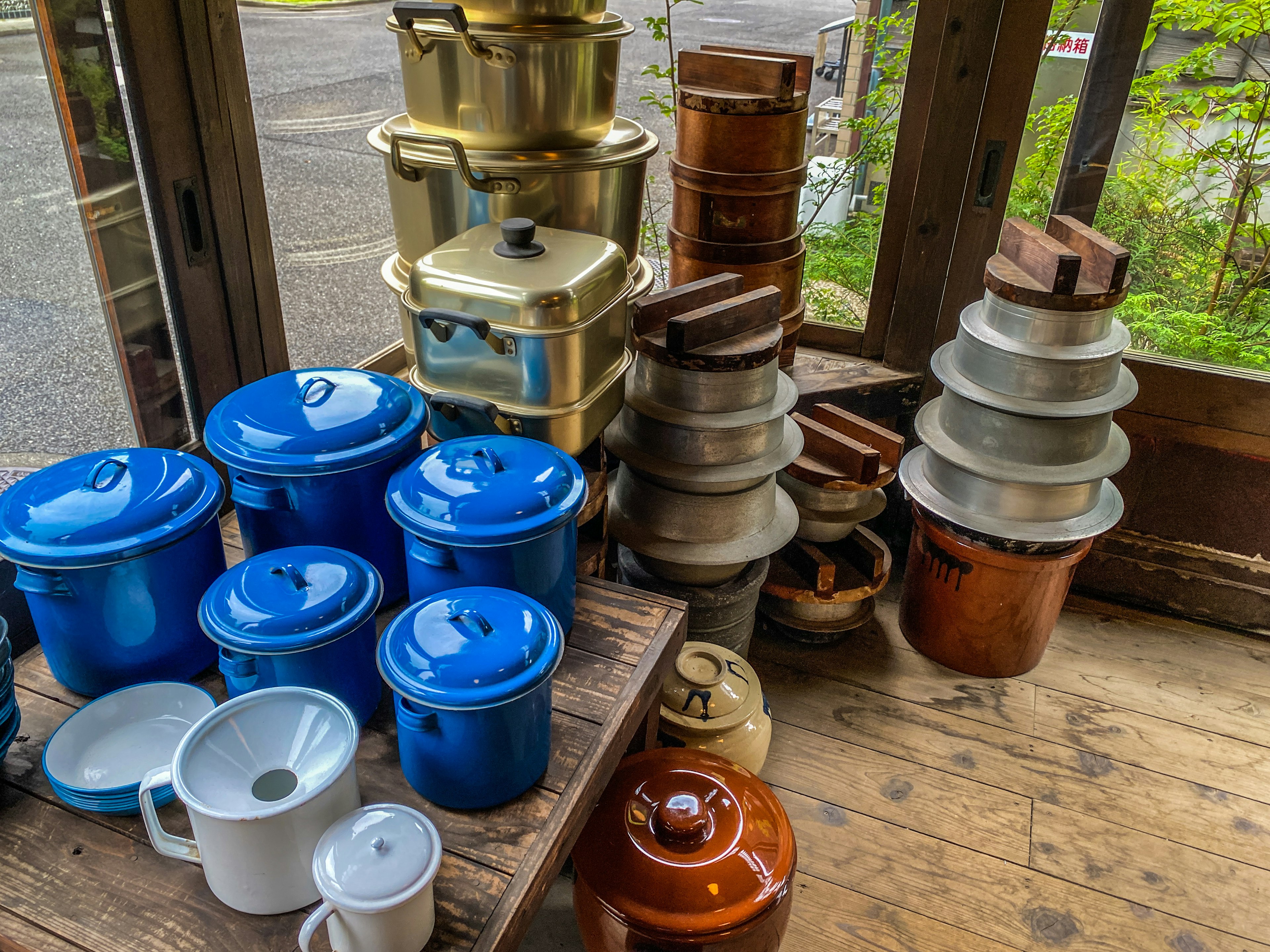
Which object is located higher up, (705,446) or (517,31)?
(517,31)

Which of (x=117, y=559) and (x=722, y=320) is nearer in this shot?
(x=117, y=559)

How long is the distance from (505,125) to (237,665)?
1.17m

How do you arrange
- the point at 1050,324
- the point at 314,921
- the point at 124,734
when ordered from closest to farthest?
the point at 314,921 < the point at 124,734 < the point at 1050,324

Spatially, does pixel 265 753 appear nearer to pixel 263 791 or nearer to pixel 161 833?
pixel 263 791

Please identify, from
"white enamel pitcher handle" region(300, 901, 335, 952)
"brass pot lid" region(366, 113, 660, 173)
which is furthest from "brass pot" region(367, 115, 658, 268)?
"white enamel pitcher handle" region(300, 901, 335, 952)

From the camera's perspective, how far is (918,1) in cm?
238

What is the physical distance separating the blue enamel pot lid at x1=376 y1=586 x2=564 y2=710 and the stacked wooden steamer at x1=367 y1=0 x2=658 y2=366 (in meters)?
0.73

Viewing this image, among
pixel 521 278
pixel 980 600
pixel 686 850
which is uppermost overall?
pixel 521 278

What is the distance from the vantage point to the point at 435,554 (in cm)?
147

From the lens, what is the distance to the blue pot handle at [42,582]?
1362 millimetres

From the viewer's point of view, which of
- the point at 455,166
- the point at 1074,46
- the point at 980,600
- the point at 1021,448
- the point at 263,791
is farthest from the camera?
the point at 980,600

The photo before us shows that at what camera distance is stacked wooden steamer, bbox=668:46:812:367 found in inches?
88.7

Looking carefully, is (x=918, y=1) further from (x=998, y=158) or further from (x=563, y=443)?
(x=563, y=443)

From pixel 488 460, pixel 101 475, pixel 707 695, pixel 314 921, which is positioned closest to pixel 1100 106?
pixel 707 695
